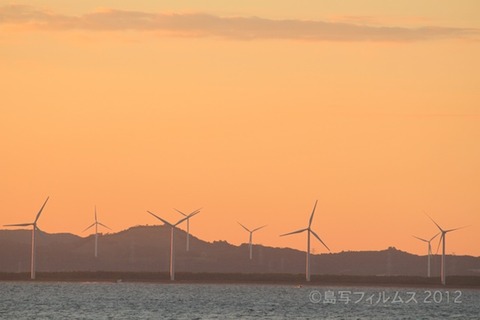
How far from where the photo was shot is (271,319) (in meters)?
196

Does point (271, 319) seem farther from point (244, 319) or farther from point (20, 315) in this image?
point (20, 315)

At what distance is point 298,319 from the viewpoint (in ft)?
648

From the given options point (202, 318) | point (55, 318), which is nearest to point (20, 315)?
point (55, 318)

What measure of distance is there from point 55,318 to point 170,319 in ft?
47.2

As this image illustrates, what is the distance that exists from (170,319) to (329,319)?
2243 centimetres

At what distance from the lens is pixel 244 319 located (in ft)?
633

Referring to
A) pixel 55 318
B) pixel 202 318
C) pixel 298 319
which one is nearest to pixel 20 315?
pixel 55 318

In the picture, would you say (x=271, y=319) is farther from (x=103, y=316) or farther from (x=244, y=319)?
(x=103, y=316)

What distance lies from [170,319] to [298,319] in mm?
17753

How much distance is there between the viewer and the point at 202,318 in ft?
638

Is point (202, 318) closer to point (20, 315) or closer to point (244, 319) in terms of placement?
point (244, 319)

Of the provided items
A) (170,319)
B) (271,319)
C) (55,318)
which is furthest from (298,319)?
(55,318)

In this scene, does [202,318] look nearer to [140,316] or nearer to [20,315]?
[140,316]

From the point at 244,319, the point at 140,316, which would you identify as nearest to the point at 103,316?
the point at 140,316
